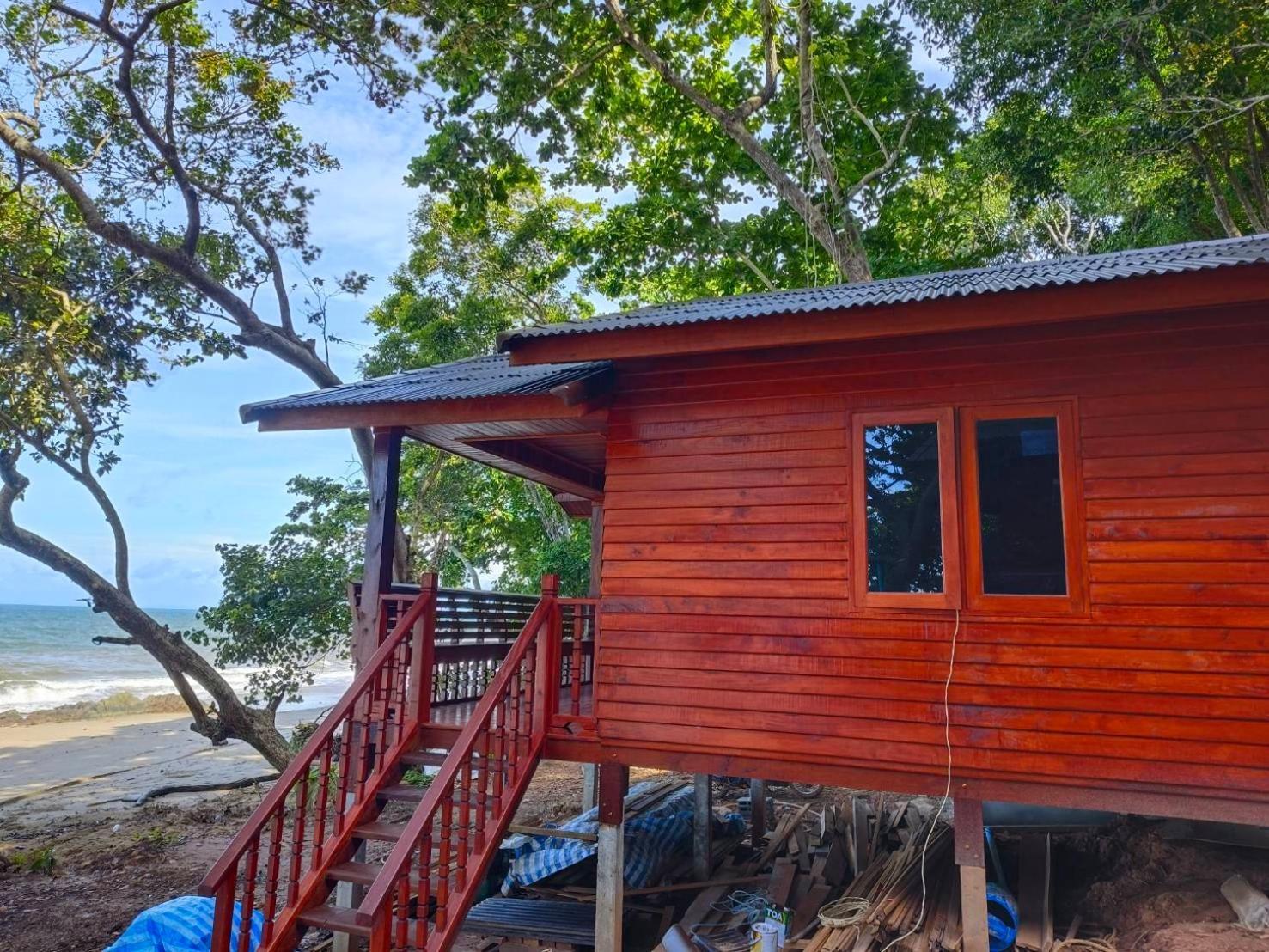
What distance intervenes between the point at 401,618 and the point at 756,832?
4.31 metres

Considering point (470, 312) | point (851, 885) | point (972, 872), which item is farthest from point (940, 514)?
point (470, 312)

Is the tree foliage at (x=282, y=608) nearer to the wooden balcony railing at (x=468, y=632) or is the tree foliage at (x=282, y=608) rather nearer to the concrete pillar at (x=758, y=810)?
the wooden balcony railing at (x=468, y=632)

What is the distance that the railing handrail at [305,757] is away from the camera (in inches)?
166

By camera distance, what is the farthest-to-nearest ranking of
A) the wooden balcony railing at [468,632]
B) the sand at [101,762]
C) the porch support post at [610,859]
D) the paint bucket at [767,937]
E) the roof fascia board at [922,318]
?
the sand at [101,762] → the wooden balcony railing at [468,632] → the porch support post at [610,859] → the paint bucket at [767,937] → the roof fascia board at [922,318]

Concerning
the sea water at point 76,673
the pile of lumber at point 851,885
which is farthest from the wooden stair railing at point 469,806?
the sea water at point 76,673

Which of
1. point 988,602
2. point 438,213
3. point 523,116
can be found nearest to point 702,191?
point 523,116

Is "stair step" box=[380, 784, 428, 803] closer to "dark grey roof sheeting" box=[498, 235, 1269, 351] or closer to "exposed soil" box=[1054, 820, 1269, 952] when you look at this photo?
"dark grey roof sheeting" box=[498, 235, 1269, 351]

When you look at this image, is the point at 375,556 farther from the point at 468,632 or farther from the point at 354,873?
the point at 354,873

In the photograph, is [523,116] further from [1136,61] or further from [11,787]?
[11,787]

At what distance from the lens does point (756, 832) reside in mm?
7613

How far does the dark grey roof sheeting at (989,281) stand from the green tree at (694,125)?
8712mm

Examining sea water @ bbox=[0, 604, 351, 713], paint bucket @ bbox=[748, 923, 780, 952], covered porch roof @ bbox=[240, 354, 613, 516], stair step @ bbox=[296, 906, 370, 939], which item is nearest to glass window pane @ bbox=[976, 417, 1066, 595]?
paint bucket @ bbox=[748, 923, 780, 952]

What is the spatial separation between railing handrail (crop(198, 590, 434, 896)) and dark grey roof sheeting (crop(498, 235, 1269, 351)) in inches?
82.9

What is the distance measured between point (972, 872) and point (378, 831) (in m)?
3.48
